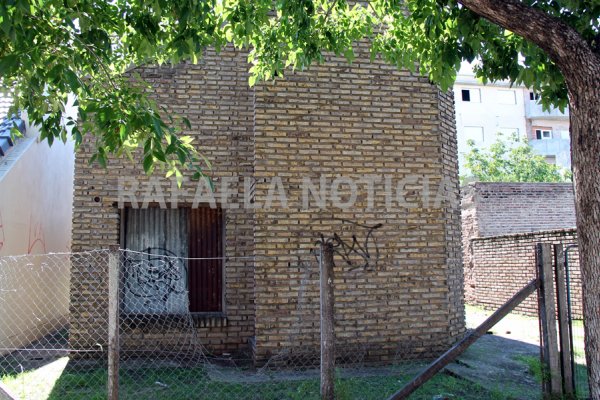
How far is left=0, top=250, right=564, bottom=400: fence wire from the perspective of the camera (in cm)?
571

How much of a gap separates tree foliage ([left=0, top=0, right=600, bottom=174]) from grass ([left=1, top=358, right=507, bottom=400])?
2.60 meters

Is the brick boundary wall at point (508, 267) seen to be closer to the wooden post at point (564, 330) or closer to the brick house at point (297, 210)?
the brick house at point (297, 210)

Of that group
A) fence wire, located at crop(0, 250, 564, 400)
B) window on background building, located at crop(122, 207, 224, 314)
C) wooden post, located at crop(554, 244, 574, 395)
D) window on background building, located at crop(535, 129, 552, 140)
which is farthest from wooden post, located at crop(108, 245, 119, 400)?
window on background building, located at crop(535, 129, 552, 140)

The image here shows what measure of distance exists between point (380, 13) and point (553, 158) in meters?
33.3

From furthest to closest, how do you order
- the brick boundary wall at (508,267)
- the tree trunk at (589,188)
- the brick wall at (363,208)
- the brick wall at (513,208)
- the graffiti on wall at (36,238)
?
the brick wall at (513,208), the brick boundary wall at (508,267), the graffiti on wall at (36,238), the brick wall at (363,208), the tree trunk at (589,188)

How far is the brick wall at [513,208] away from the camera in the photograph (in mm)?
15844

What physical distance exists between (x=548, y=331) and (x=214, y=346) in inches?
180

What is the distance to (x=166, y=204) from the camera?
7.75 m

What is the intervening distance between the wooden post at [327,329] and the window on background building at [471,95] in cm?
3370

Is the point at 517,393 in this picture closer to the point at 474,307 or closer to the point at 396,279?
the point at 396,279

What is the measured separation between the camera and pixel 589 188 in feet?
10.7

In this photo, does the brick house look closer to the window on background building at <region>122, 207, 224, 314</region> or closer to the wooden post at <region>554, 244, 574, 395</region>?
the window on background building at <region>122, 207, 224, 314</region>

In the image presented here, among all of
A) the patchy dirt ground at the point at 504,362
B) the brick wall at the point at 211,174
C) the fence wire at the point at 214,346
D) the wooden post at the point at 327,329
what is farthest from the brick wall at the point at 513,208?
the wooden post at the point at 327,329

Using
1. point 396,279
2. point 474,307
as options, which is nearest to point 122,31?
point 396,279
